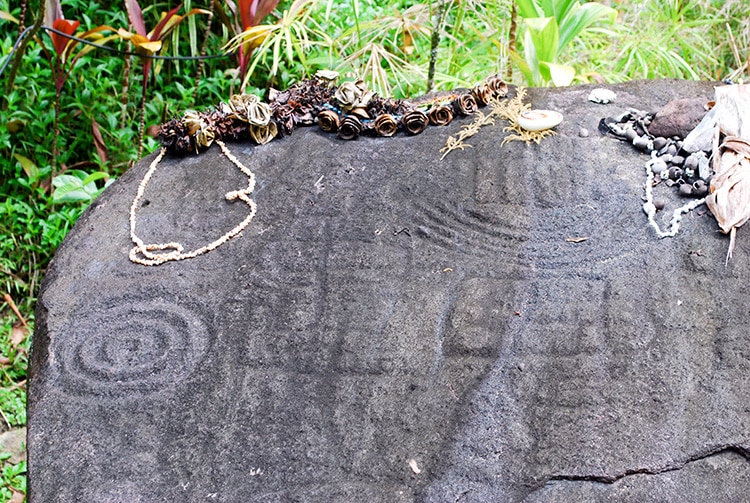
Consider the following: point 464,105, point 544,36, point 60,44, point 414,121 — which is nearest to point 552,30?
point 544,36

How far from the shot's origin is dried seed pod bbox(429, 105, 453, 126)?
2.27 m

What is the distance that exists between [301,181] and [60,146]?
143 cm

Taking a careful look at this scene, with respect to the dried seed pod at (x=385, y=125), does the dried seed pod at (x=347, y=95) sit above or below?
above

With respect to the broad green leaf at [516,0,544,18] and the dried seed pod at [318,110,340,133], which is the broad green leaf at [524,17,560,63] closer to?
the broad green leaf at [516,0,544,18]

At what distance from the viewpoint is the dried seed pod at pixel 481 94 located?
2332 mm

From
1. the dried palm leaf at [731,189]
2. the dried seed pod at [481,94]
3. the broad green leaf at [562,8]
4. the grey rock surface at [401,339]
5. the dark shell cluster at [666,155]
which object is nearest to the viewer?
the grey rock surface at [401,339]

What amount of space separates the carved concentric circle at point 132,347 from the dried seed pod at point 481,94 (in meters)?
1.09

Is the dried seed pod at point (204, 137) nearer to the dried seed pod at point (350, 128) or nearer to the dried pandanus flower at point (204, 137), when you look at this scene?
the dried pandanus flower at point (204, 137)

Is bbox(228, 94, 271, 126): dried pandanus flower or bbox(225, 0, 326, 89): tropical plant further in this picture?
bbox(225, 0, 326, 89): tropical plant

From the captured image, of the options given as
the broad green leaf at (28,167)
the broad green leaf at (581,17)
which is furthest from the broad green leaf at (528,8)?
the broad green leaf at (28,167)

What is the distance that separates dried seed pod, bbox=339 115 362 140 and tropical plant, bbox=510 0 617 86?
2.50 feet

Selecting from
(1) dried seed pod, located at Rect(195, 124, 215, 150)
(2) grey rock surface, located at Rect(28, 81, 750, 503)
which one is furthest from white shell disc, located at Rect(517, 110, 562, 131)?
(1) dried seed pod, located at Rect(195, 124, 215, 150)

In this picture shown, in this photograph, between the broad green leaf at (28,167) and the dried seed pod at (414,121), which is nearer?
the dried seed pod at (414,121)

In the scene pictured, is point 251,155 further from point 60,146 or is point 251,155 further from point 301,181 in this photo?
point 60,146
